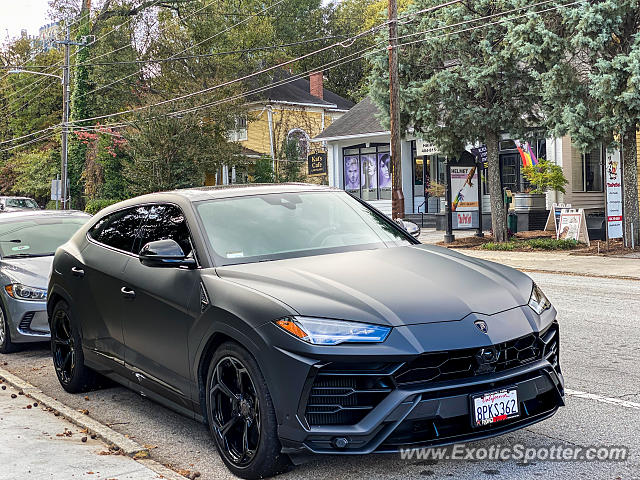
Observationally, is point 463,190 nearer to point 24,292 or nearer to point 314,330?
point 24,292

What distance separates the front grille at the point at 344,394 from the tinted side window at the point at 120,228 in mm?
2535

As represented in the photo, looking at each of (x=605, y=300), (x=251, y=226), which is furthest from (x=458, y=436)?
(x=605, y=300)

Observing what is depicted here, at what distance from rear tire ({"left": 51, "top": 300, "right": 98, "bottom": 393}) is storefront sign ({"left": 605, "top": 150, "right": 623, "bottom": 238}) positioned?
1630 centimetres

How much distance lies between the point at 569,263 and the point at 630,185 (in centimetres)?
359

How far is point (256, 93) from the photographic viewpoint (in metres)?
51.1

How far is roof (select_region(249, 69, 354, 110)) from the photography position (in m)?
51.8

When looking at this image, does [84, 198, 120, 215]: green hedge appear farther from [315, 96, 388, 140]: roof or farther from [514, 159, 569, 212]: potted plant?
[514, 159, 569, 212]: potted plant

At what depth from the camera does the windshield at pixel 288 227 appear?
518 cm

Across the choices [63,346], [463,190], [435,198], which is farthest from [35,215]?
[435,198]

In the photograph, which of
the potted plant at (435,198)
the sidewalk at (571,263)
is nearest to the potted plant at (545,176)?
the sidewalk at (571,263)

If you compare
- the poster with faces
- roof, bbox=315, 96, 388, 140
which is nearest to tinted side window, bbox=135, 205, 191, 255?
roof, bbox=315, 96, 388, 140

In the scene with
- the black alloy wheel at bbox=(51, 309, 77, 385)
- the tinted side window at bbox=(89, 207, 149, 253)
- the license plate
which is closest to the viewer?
the license plate

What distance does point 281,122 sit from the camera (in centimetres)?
5209

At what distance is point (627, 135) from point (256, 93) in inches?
1323
